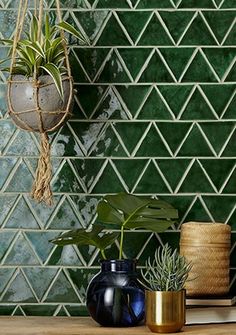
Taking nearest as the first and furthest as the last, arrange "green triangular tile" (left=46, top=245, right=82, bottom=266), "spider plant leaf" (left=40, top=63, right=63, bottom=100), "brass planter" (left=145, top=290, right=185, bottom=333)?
"brass planter" (left=145, top=290, right=185, bottom=333) < "spider plant leaf" (left=40, top=63, right=63, bottom=100) < "green triangular tile" (left=46, top=245, right=82, bottom=266)

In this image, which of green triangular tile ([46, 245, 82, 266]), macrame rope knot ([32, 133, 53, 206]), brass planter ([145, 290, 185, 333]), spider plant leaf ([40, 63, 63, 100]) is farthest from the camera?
green triangular tile ([46, 245, 82, 266])

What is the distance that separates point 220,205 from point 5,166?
2.12ft

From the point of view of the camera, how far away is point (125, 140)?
8.04ft

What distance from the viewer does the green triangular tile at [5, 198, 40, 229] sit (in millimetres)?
2443

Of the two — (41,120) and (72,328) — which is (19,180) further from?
(72,328)

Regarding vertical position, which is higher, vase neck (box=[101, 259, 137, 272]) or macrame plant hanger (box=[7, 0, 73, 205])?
macrame plant hanger (box=[7, 0, 73, 205])

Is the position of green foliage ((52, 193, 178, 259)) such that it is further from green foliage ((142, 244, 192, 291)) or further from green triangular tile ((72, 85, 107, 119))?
green triangular tile ((72, 85, 107, 119))

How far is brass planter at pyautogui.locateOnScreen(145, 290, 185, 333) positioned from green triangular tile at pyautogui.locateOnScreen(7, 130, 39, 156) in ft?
1.99

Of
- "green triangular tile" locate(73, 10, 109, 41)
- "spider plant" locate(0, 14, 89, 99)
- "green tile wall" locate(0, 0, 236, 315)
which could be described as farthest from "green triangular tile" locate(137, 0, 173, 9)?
"spider plant" locate(0, 14, 89, 99)

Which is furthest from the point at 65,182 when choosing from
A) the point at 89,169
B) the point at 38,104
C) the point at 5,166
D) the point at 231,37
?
the point at 231,37

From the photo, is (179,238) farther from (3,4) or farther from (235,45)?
(3,4)

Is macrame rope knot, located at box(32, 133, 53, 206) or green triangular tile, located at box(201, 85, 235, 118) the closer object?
macrame rope knot, located at box(32, 133, 53, 206)

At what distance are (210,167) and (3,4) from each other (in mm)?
784

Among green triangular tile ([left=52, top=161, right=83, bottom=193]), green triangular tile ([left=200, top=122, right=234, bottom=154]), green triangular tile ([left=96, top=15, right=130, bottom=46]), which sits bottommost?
green triangular tile ([left=52, top=161, right=83, bottom=193])
